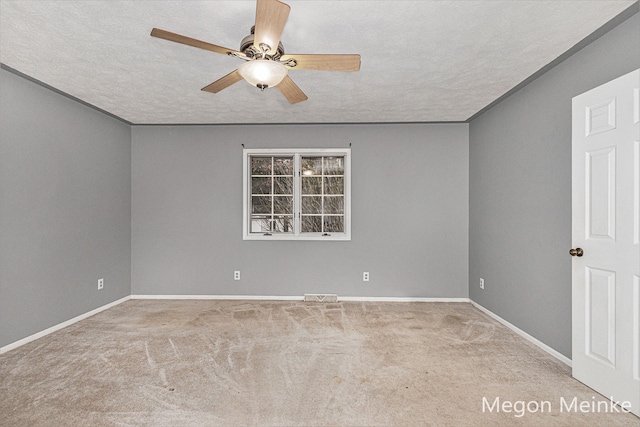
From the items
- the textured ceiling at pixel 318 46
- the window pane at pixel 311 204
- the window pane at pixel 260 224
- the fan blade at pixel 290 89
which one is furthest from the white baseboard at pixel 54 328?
the fan blade at pixel 290 89

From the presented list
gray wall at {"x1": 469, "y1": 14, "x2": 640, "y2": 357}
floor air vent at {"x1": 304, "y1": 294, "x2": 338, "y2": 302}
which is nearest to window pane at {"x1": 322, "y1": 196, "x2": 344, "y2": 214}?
floor air vent at {"x1": 304, "y1": 294, "x2": 338, "y2": 302}

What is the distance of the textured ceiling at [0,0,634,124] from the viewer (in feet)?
6.27

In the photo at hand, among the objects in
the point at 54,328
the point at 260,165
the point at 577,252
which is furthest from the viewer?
the point at 260,165

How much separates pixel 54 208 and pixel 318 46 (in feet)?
10.5

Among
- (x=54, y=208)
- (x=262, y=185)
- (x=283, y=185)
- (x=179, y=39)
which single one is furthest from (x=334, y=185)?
(x=54, y=208)

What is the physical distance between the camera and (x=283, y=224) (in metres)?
4.54

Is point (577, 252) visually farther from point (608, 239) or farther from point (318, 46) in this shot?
point (318, 46)

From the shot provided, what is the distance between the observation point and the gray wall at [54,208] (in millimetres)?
2799

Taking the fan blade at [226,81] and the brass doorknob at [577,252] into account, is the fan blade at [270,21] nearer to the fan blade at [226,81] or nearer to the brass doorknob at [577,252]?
the fan blade at [226,81]

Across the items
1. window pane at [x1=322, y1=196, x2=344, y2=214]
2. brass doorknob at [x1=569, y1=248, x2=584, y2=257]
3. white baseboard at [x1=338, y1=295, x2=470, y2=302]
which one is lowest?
white baseboard at [x1=338, y1=295, x2=470, y2=302]

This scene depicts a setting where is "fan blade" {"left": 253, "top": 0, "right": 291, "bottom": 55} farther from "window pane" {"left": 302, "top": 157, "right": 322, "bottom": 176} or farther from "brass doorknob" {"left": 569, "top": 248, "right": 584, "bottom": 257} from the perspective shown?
"window pane" {"left": 302, "top": 157, "right": 322, "bottom": 176}

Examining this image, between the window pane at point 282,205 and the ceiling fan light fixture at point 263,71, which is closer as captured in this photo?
the ceiling fan light fixture at point 263,71

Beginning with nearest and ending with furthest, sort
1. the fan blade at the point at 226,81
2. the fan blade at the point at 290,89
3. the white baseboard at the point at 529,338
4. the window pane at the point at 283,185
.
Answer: the fan blade at the point at 226,81, the fan blade at the point at 290,89, the white baseboard at the point at 529,338, the window pane at the point at 283,185

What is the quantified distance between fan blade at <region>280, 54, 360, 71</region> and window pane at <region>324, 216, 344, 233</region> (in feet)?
8.67
